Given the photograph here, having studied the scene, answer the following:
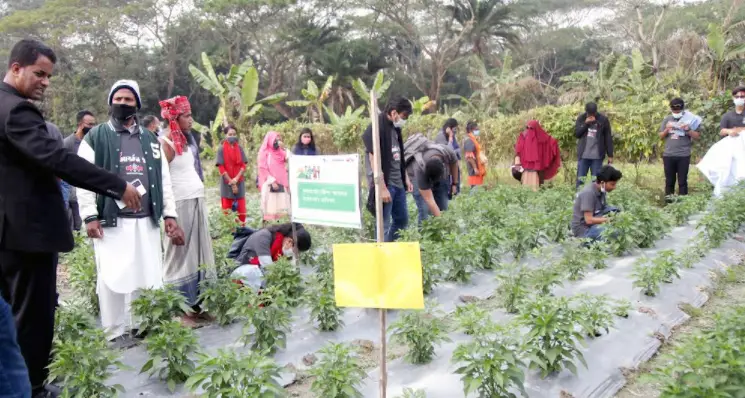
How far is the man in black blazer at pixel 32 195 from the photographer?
2.86m

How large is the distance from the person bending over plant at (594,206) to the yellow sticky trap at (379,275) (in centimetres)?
376

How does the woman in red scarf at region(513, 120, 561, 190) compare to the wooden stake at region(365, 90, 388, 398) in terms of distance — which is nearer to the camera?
the wooden stake at region(365, 90, 388, 398)

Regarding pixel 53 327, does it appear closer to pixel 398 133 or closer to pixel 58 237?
pixel 58 237

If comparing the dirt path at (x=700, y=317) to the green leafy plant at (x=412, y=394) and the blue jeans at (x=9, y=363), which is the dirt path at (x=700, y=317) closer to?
the green leafy plant at (x=412, y=394)

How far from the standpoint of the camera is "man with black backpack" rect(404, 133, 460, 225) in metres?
6.27

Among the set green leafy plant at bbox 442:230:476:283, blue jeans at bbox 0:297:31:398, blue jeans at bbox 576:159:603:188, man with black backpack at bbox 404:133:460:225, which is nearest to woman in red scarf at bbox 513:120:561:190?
blue jeans at bbox 576:159:603:188

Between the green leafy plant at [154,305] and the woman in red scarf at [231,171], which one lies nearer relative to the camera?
the green leafy plant at [154,305]

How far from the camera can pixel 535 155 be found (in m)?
9.70

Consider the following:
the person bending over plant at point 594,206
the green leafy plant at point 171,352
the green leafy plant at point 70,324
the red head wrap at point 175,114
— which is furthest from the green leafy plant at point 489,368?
the person bending over plant at point 594,206

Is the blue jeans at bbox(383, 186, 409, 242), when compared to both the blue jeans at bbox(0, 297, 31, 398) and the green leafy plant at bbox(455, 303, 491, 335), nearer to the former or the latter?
the green leafy plant at bbox(455, 303, 491, 335)

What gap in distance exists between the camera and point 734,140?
7.98m

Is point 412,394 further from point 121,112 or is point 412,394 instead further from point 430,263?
point 121,112

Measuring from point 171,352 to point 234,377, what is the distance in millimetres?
697

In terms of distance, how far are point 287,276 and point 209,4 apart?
2375 cm
